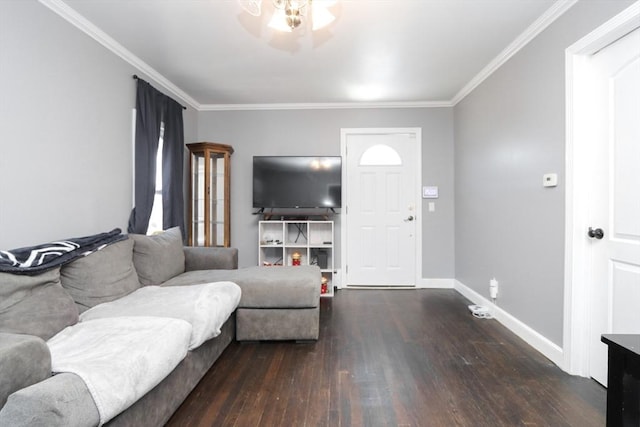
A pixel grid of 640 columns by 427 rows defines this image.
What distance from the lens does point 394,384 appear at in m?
1.90

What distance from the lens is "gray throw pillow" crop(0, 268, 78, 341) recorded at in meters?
1.40

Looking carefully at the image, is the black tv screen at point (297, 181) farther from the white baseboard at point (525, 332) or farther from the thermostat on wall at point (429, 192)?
the white baseboard at point (525, 332)

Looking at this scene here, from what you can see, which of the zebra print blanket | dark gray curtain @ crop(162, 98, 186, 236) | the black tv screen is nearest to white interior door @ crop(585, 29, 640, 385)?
the black tv screen

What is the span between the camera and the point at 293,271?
276 cm

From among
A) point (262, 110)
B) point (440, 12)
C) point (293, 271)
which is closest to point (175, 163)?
point (262, 110)

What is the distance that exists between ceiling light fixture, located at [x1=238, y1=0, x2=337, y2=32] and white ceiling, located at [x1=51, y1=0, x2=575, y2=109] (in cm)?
18

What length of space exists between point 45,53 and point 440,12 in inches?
108

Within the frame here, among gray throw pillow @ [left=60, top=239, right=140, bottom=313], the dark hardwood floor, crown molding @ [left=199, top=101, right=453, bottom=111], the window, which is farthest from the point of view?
crown molding @ [left=199, top=101, right=453, bottom=111]

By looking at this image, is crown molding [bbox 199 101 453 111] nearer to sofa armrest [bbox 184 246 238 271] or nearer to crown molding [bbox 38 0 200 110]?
crown molding [bbox 38 0 200 110]

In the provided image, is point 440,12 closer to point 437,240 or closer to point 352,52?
point 352,52

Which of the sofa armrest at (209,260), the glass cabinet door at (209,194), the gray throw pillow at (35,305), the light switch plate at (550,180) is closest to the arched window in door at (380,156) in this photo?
the glass cabinet door at (209,194)

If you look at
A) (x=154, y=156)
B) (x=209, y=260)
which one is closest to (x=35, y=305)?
(x=209, y=260)

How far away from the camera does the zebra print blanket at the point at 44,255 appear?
1.49 meters

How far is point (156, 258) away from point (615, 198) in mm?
3252
